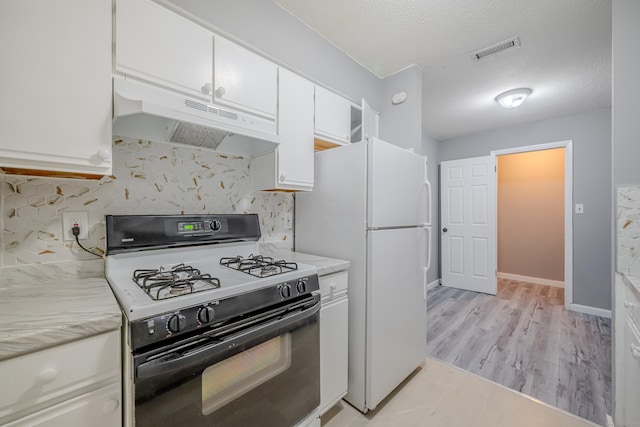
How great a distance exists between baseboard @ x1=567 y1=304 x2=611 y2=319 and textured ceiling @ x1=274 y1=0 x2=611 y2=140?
242 centimetres

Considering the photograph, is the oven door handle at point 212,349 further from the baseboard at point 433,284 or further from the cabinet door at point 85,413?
the baseboard at point 433,284

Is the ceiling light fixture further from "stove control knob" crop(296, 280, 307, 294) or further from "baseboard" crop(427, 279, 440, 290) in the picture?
"stove control knob" crop(296, 280, 307, 294)

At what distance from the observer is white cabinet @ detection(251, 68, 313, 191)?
5.21 feet

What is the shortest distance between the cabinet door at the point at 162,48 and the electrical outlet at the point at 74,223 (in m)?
0.66

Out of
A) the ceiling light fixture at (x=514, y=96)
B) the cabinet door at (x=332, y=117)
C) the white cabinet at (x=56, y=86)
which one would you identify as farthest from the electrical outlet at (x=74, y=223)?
the ceiling light fixture at (x=514, y=96)

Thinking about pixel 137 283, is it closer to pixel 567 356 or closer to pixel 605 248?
pixel 567 356

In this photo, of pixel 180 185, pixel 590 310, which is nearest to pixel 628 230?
pixel 180 185

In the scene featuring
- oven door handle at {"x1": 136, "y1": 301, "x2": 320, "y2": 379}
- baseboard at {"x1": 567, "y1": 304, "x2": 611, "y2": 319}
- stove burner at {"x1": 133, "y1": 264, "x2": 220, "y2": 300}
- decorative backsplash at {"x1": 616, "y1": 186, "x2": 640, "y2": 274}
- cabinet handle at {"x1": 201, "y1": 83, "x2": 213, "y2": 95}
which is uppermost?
cabinet handle at {"x1": 201, "y1": 83, "x2": 213, "y2": 95}

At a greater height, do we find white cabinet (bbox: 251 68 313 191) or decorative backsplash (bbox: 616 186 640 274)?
white cabinet (bbox: 251 68 313 191)

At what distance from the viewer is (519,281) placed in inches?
181

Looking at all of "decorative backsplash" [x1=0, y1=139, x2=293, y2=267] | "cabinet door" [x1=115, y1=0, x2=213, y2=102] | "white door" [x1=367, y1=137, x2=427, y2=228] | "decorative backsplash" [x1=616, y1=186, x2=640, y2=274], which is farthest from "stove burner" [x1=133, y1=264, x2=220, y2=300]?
"decorative backsplash" [x1=616, y1=186, x2=640, y2=274]

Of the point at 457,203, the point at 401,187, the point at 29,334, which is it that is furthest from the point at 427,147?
the point at 29,334

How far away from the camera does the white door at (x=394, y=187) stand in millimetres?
1570

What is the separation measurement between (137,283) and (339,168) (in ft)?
4.00
